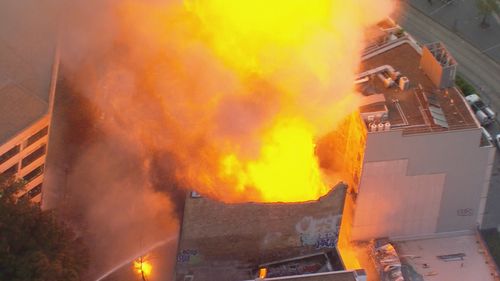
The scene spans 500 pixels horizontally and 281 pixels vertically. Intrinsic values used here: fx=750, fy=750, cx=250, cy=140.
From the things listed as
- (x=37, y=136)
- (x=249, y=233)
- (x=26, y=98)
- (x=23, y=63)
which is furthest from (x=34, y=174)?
(x=249, y=233)

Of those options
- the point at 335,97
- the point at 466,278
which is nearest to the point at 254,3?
the point at 335,97

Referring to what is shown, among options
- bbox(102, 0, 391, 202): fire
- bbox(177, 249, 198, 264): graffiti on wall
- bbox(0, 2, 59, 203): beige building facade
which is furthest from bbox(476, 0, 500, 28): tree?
bbox(177, 249, 198, 264): graffiti on wall

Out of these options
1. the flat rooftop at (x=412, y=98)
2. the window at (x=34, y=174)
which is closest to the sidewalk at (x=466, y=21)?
the flat rooftop at (x=412, y=98)

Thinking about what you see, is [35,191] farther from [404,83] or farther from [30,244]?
[404,83]

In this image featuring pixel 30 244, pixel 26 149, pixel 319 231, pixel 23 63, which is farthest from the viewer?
pixel 23 63

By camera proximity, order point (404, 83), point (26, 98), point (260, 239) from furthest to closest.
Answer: point (26, 98) → point (404, 83) → point (260, 239)

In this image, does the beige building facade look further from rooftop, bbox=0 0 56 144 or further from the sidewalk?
the sidewalk
